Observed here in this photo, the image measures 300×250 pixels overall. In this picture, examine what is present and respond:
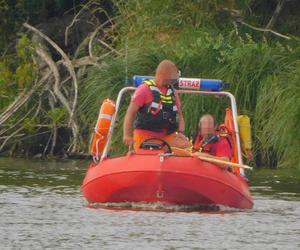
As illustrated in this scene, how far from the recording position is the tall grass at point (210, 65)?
866 inches

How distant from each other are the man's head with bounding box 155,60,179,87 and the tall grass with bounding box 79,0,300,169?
493 centimetres

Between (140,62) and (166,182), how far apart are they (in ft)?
Result: 26.1

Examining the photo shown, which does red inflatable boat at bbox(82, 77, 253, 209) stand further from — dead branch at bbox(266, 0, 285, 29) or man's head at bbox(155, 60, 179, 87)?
dead branch at bbox(266, 0, 285, 29)

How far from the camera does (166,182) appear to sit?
1582 centimetres

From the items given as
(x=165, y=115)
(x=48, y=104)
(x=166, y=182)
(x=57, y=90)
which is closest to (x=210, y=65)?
(x=57, y=90)

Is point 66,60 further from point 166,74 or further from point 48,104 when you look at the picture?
point 166,74

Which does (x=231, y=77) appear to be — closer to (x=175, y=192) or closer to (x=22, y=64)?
(x=22, y=64)

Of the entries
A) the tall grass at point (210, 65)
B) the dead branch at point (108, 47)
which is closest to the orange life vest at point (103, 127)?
the tall grass at point (210, 65)

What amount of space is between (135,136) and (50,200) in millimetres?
1257

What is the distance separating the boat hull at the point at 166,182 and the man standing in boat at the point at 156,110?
1.75 feet

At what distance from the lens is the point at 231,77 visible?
22.8 metres

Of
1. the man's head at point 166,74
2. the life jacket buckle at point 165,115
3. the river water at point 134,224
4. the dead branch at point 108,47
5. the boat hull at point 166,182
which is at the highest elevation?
the dead branch at point 108,47

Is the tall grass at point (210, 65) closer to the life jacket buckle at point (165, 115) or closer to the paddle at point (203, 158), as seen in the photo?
the life jacket buckle at point (165, 115)

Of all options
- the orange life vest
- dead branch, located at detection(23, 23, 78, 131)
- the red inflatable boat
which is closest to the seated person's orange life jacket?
the red inflatable boat
